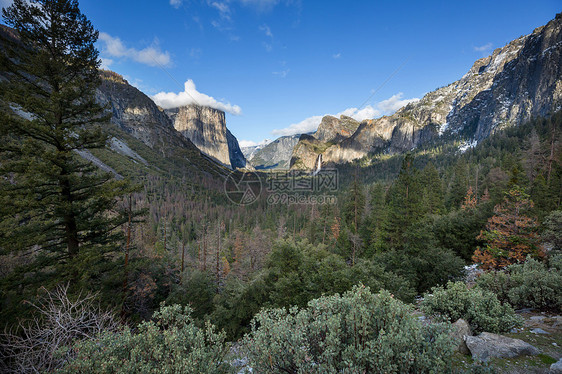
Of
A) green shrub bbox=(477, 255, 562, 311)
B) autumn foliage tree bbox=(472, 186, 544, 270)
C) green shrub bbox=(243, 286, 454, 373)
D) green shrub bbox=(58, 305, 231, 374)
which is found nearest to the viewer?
green shrub bbox=(243, 286, 454, 373)

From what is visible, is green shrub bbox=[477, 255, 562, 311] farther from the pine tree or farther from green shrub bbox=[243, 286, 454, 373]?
the pine tree

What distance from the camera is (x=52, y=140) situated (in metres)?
8.98

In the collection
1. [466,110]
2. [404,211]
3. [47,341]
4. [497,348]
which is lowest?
[47,341]

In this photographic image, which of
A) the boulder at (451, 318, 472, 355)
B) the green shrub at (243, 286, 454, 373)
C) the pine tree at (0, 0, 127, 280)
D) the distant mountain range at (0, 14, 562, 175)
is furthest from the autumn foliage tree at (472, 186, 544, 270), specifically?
the distant mountain range at (0, 14, 562, 175)

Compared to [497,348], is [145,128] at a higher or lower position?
higher

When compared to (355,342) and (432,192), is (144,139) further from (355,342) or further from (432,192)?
(355,342)

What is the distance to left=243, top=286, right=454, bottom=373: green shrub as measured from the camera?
3.07 metres

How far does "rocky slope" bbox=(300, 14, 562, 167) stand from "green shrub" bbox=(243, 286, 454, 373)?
135 metres

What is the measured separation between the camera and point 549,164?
79.8 ft

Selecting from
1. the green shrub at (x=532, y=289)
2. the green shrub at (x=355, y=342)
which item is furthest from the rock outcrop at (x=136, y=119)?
the green shrub at (x=532, y=289)

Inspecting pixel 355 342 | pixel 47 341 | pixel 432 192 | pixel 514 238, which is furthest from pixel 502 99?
pixel 47 341

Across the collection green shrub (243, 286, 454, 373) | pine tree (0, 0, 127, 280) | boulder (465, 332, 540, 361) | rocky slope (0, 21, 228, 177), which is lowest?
boulder (465, 332, 540, 361)

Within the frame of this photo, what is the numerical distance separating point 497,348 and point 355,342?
326cm

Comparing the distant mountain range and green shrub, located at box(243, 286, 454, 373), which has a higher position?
the distant mountain range
